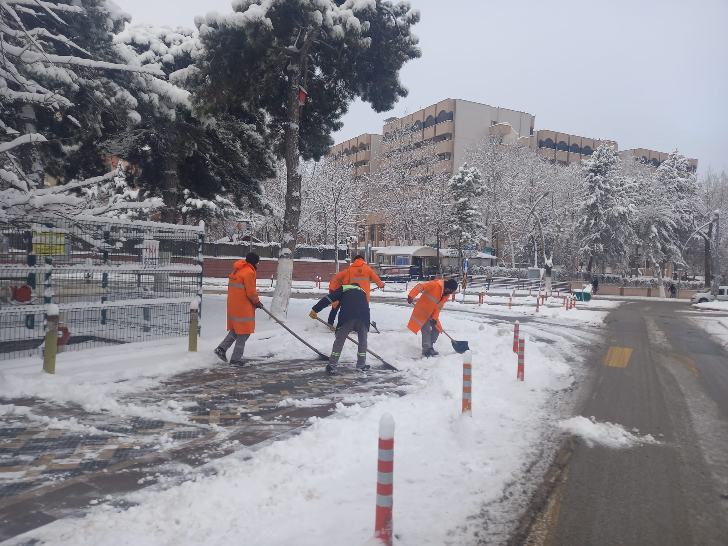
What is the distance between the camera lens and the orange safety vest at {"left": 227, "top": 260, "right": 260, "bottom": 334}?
841cm

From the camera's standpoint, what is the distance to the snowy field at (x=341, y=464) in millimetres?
3525

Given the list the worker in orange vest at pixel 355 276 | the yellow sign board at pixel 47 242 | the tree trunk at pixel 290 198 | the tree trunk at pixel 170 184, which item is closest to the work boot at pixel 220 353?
the worker in orange vest at pixel 355 276

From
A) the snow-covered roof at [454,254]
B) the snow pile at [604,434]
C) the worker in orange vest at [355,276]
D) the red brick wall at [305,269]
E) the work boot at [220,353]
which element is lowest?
the snow pile at [604,434]

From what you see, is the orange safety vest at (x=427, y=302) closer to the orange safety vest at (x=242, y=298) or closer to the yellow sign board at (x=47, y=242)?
the orange safety vest at (x=242, y=298)

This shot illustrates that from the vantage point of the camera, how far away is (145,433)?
17.8 feet

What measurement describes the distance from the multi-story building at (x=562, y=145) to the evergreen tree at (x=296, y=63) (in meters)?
63.0

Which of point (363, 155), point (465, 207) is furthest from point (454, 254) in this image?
point (363, 155)

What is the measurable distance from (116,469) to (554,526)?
11.6 ft

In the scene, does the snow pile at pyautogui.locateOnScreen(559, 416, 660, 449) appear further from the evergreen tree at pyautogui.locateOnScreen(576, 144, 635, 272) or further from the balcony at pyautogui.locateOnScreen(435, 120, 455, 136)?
the balcony at pyautogui.locateOnScreen(435, 120, 455, 136)

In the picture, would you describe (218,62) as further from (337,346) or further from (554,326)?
(554,326)

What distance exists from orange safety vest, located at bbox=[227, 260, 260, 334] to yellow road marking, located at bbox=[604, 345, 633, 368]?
7.39 meters

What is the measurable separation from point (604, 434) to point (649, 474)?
1.18 meters

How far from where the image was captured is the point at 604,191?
4684 cm

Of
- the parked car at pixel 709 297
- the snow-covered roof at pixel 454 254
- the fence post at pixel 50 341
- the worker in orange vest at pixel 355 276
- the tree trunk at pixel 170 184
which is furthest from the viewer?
the snow-covered roof at pixel 454 254
